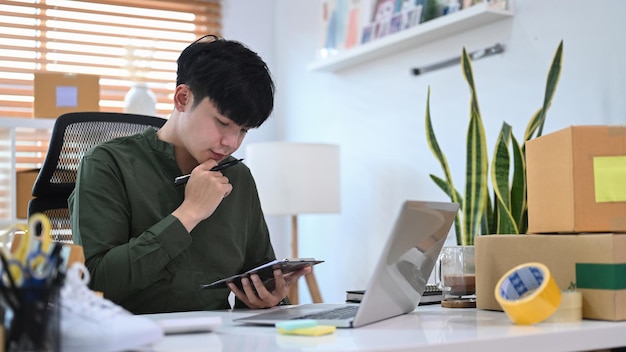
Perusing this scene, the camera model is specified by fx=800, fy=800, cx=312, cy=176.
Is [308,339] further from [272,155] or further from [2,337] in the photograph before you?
[272,155]

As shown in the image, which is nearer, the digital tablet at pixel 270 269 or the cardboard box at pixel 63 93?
the digital tablet at pixel 270 269

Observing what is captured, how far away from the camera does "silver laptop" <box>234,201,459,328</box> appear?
116 cm

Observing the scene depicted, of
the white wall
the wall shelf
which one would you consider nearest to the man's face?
the white wall

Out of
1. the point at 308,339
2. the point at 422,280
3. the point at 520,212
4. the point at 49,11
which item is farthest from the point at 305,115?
the point at 308,339

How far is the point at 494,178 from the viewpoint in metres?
2.41

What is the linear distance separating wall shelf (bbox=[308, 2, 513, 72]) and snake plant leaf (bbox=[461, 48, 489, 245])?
374 mm

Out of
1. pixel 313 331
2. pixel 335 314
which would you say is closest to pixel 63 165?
pixel 335 314

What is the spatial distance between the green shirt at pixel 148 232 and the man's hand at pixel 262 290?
127mm

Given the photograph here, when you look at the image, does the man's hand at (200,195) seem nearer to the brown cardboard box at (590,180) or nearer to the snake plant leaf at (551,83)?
the brown cardboard box at (590,180)

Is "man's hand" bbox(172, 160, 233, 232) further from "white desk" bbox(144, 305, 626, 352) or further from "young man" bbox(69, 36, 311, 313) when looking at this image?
"white desk" bbox(144, 305, 626, 352)

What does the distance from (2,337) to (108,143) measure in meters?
0.98

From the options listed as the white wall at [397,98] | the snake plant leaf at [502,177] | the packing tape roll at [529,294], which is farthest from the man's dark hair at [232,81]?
the white wall at [397,98]

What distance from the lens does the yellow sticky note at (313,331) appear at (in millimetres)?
1063

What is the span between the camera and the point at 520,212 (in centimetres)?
236
